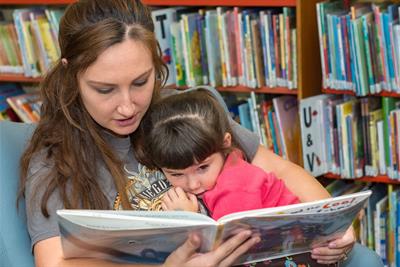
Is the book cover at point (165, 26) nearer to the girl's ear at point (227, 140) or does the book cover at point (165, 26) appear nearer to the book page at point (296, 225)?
the girl's ear at point (227, 140)

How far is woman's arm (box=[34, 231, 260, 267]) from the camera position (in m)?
1.48

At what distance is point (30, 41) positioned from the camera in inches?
129

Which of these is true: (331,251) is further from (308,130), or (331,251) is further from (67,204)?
(308,130)

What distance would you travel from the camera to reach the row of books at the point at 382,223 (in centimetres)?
271

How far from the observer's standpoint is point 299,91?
2709mm

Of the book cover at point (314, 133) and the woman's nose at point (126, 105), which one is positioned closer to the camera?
the woman's nose at point (126, 105)

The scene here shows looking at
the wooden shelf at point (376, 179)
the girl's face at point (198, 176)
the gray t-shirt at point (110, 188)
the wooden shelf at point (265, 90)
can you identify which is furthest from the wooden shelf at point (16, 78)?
the girl's face at point (198, 176)

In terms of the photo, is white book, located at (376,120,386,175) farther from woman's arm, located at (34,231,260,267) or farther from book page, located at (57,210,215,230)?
book page, located at (57,210,215,230)

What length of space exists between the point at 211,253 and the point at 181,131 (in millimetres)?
336

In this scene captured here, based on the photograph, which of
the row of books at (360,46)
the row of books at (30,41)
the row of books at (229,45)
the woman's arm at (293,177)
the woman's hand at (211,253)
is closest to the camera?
the woman's hand at (211,253)

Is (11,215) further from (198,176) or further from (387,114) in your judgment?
(387,114)

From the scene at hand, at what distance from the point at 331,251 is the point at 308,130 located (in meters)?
1.14

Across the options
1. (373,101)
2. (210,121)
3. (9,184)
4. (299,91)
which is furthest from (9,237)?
(373,101)

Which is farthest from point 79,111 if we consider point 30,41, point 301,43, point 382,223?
point 30,41
